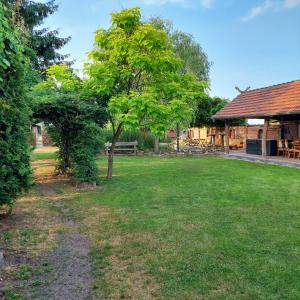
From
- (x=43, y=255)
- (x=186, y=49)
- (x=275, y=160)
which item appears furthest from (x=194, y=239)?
A: (x=186, y=49)

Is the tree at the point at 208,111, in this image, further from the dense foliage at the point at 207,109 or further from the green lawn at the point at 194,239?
the green lawn at the point at 194,239

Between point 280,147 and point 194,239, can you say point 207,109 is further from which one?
point 194,239

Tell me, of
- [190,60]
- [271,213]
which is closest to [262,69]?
[190,60]

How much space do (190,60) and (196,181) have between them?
57.4ft

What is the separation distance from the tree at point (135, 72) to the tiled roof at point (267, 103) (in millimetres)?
6365

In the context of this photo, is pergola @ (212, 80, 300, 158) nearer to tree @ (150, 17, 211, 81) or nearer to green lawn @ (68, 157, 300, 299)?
tree @ (150, 17, 211, 81)

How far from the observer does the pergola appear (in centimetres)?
1708

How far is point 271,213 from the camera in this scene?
7406mm

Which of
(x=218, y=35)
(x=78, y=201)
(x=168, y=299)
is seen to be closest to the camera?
(x=168, y=299)

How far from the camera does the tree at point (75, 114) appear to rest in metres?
10.8

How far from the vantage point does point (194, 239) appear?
5.76 meters

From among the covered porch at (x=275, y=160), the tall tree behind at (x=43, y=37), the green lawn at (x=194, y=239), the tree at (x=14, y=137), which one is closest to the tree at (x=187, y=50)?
the covered porch at (x=275, y=160)

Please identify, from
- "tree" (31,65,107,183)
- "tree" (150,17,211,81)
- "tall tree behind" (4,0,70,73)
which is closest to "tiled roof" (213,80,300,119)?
"tree" (150,17,211,81)

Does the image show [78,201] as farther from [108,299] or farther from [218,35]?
[218,35]
